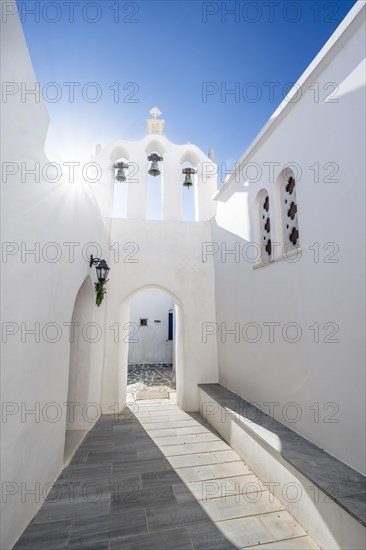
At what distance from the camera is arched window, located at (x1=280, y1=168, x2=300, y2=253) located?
13.5 ft

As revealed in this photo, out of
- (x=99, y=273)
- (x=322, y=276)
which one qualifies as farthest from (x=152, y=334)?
(x=322, y=276)

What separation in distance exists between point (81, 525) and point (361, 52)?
231 inches

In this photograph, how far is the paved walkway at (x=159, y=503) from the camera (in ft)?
8.33

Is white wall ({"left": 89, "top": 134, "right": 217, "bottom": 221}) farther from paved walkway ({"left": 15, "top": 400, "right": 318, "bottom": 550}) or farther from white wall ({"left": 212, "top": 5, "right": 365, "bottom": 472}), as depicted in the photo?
paved walkway ({"left": 15, "top": 400, "right": 318, "bottom": 550})

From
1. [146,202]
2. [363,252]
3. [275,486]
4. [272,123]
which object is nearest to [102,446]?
[275,486]

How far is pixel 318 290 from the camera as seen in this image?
11.0 feet

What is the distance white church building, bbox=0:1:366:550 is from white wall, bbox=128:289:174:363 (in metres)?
7.92

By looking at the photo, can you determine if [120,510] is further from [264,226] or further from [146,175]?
[146,175]

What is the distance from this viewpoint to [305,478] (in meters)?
2.68

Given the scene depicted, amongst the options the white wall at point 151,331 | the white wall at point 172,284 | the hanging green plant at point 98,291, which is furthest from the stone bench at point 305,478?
the white wall at point 151,331

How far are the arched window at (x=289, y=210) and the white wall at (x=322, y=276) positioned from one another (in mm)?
115

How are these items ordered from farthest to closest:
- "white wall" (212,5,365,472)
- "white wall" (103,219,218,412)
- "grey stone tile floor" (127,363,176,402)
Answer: "grey stone tile floor" (127,363,176,402) → "white wall" (103,219,218,412) → "white wall" (212,5,365,472)

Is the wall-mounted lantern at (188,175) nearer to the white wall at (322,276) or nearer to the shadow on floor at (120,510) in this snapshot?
the white wall at (322,276)

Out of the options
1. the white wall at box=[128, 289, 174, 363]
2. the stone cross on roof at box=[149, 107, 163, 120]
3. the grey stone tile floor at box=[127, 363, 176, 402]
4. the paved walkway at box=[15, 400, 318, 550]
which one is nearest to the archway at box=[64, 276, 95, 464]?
the paved walkway at box=[15, 400, 318, 550]
